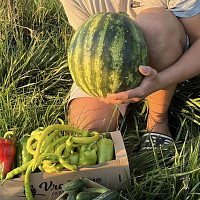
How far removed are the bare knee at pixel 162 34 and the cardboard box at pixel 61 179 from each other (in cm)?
62

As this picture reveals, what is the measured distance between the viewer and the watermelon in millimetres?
1765

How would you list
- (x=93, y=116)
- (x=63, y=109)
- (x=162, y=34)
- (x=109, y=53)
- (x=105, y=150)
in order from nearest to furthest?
(x=109, y=53), (x=105, y=150), (x=162, y=34), (x=93, y=116), (x=63, y=109)

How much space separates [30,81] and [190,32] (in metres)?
1.40

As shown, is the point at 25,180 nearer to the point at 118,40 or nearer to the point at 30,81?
the point at 118,40

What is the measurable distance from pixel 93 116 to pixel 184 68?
2.24 ft

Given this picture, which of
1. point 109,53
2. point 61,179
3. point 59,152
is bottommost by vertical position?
point 61,179

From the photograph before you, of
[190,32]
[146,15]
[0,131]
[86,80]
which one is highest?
[146,15]

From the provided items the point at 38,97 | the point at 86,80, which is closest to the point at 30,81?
the point at 38,97

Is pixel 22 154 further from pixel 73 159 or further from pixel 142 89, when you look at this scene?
pixel 142 89

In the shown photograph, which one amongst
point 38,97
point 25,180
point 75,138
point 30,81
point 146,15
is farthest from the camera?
point 30,81

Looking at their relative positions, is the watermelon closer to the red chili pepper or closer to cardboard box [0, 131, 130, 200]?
cardboard box [0, 131, 130, 200]

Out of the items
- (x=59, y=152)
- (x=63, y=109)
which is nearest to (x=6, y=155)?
(x=59, y=152)

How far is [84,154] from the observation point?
1826mm

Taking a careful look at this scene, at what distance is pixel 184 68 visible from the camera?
204cm
